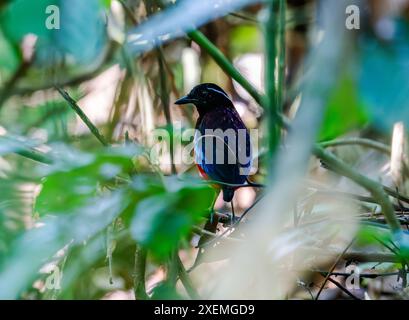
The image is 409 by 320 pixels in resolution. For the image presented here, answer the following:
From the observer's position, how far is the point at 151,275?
151cm

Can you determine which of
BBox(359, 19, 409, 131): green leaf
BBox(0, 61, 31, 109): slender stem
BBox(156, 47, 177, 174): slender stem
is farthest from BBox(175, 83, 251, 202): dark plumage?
BBox(0, 61, 31, 109): slender stem

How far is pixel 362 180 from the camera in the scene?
2.76 ft

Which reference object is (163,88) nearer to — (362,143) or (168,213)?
(362,143)

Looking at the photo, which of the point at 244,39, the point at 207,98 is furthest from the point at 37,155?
the point at 244,39

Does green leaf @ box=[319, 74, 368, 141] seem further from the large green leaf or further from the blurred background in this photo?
the large green leaf

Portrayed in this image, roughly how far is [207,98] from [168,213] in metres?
0.69

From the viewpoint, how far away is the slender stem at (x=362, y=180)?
81 cm

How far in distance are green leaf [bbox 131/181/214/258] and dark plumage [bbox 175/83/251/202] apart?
1.58 feet

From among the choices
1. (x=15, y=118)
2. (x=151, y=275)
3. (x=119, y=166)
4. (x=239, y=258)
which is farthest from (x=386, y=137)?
(x=239, y=258)

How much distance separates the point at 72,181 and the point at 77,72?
1.10m

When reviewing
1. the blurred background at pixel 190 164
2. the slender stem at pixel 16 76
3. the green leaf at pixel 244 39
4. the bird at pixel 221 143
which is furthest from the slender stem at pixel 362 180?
the slender stem at pixel 16 76

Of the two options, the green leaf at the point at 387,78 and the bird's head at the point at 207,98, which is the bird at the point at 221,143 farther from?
the green leaf at the point at 387,78

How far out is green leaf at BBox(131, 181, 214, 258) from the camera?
27.5 inches

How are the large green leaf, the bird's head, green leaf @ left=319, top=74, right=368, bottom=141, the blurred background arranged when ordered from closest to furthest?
the blurred background → green leaf @ left=319, top=74, right=368, bottom=141 → the large green leaf → the bird's head
